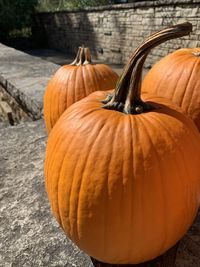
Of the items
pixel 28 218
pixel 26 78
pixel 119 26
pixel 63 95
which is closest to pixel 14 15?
pixel 119 26

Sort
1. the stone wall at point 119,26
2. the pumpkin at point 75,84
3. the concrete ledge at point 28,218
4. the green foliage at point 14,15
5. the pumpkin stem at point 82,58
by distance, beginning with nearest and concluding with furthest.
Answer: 1. the concrete ledge at point 28,218
2. the pumpkin at point 75,84
3. the pumpkin stem at point 82,58
4. the stone wall at point 119,26
5. the green foliage at point 14,15

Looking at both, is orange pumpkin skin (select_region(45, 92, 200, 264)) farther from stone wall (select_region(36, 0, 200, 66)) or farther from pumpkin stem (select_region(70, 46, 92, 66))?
stone wall (select_region(36, 0, 200, 66))

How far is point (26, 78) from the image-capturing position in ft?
12.8

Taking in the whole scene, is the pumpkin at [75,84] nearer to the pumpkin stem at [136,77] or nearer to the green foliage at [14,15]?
the pumpkin stem at [136,77]

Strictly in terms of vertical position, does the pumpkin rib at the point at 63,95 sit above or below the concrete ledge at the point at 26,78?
above

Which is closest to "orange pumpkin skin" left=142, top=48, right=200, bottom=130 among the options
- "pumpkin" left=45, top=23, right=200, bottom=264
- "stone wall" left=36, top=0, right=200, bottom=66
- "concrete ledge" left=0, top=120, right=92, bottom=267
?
"pumpkin" left=45, top=23, right=200, bottom=264

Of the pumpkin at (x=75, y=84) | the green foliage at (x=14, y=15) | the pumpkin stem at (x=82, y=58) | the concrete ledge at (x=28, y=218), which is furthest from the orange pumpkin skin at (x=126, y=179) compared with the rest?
the green foliage at (x=14, y=15)

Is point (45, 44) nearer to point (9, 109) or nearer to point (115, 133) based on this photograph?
point (9, 109)

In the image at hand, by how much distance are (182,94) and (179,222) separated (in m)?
0.60

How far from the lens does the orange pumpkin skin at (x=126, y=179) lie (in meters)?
0.97

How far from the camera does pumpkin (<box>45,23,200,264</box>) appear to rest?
0.97 meters

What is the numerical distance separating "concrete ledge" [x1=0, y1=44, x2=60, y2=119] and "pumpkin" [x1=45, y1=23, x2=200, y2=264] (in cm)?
186

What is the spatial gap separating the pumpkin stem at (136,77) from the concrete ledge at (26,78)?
1.87 metres

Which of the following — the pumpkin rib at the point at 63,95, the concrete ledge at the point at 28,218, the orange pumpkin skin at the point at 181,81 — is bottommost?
the concrete ledge at the point at 28,218
